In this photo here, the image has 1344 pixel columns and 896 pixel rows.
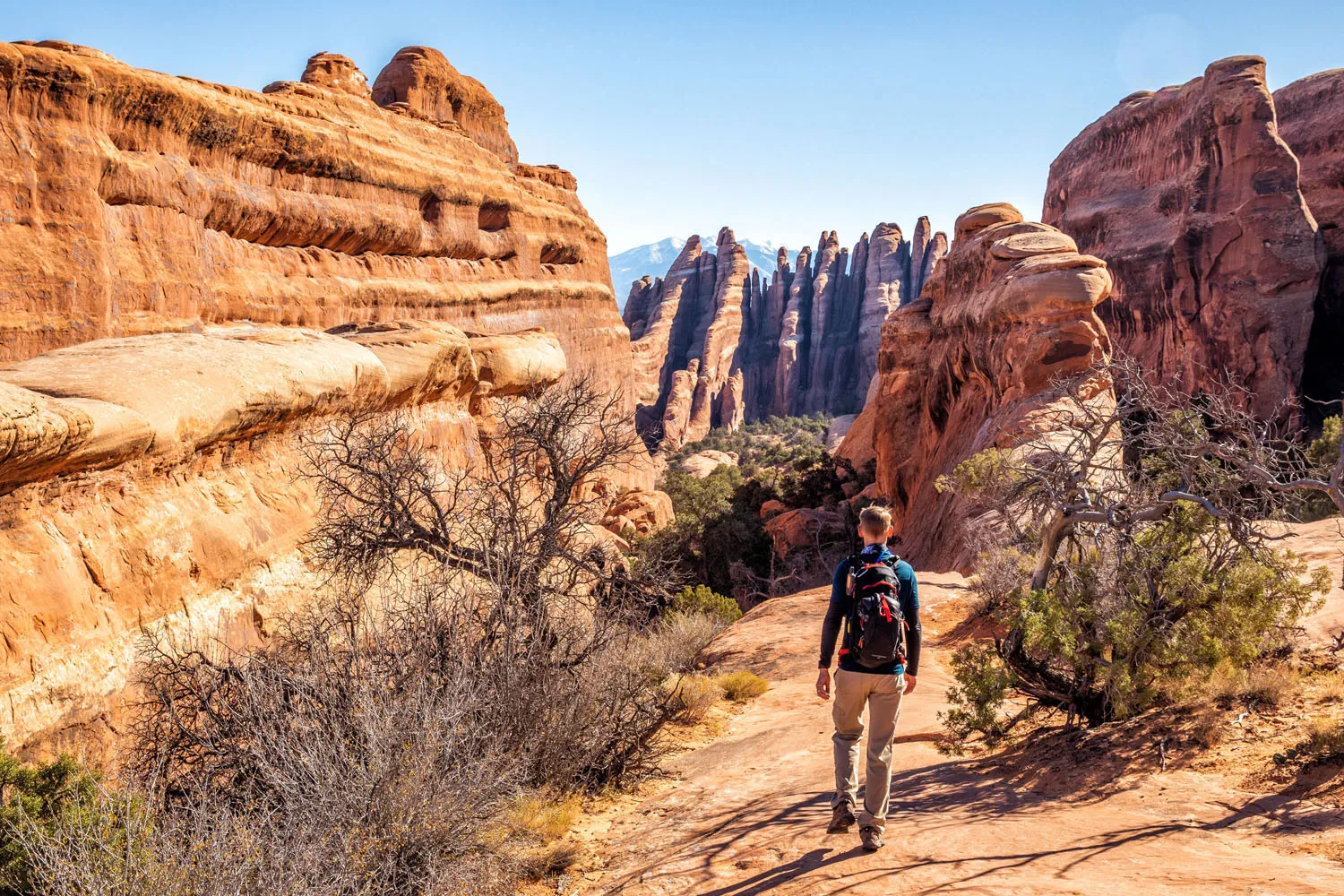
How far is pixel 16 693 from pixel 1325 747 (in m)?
9.22

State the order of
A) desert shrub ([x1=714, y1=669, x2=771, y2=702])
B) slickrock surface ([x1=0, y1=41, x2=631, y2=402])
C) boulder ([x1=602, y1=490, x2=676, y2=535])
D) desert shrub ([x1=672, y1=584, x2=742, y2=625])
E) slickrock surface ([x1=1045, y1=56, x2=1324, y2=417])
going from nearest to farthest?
desert shrub ([x1=714, y1=669, x2=771, y2=702])
slickrock surface ([x1=0, y1=41, x2=631, y2=402])
desert shrub ([x1=672, y1=584, x2=742, y2=625])
boulder ([x1=602, y1=490, x2=676, y2=535])
slickrock surface ([x1=1045, y1=56, x2=1324, y2=417])

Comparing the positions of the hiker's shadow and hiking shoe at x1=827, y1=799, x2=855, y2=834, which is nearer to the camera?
the hiker's shadow

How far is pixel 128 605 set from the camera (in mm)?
7969

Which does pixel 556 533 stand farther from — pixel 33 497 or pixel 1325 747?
pixel 1325 747

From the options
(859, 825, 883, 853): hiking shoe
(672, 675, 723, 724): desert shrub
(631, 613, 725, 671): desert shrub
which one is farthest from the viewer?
(631, 613, 725, 671): desert shrub

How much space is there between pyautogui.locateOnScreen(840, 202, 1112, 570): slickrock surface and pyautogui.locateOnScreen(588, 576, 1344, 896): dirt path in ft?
34.6

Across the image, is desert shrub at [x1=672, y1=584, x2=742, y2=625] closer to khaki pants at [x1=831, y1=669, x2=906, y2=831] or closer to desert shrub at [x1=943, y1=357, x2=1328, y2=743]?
desert shrub at [x1=943, y1=357, x2=1328, y2=743]

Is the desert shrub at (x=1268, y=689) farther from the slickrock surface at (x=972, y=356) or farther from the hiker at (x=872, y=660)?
the slickrock surface at (x=972, y=356)

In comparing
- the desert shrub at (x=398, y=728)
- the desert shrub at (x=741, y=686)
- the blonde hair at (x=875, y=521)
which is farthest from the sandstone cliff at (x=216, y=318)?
the blonde hair at (x=875, y=521)

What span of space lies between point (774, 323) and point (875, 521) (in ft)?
283

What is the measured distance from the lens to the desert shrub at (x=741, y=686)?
10109 millimetres

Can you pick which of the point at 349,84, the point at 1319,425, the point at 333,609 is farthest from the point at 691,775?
the point at 1319,425

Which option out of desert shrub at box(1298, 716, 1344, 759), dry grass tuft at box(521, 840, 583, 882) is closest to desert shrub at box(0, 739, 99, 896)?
dry grass tuft at box(521, 840, 583, 882)

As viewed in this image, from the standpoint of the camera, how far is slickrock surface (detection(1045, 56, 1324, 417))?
3356cm
